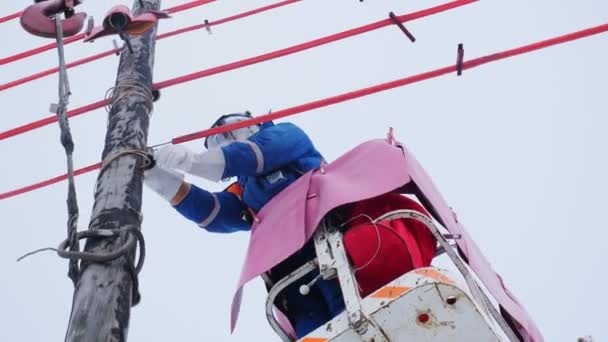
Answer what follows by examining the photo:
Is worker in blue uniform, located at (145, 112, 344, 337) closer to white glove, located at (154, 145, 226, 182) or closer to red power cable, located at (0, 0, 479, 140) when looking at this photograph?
white glove, located at (154, 145, 226, 182)

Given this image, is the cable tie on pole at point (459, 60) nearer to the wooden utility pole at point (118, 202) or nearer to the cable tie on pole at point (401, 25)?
the cable tie on pole at point (401, 25)

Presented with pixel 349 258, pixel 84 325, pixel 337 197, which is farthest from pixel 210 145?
pixel 84 325

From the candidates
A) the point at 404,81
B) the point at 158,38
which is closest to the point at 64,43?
the point at 158,38

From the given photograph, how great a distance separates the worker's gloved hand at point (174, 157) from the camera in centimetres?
355

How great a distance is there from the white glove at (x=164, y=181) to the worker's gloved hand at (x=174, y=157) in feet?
0.36

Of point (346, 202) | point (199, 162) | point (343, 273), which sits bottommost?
point (343, 273)

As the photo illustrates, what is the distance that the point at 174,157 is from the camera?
358 cm

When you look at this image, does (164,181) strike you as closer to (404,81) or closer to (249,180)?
(249,180)

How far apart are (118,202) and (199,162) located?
713 millimetres

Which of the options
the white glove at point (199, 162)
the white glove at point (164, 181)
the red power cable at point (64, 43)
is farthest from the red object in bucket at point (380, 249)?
the red power cable at point (64, 43)

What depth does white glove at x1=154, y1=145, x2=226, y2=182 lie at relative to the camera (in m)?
3.59

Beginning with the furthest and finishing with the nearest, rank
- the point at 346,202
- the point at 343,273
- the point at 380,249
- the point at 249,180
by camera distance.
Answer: the point at 249,180, the point at 346,202, the point at 380,249, the point at 343,273

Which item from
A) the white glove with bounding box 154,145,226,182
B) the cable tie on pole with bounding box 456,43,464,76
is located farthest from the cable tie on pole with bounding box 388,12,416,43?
the white glove with bounding box 154,145,226,182

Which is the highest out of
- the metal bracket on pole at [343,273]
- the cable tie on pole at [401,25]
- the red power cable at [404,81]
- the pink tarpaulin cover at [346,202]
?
the cable tie on pole at [401,25]
